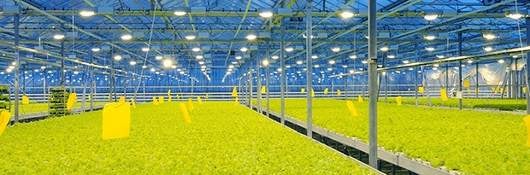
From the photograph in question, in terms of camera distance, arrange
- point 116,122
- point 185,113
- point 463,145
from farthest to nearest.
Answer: point 185,113 → point 463,145 → point 116,122

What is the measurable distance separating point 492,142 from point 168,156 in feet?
18.0

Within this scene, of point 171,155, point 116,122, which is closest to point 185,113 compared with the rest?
point 116,122

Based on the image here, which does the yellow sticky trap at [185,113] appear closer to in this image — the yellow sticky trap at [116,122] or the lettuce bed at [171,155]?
the lettuce bed at [171,155]

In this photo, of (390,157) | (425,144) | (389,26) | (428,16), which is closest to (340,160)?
(390,157)

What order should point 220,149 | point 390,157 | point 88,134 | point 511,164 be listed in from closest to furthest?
point 511,164 < point 390,157 < point 220,149 < point 88,134

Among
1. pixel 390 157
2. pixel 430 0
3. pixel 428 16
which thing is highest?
pixel 430 0

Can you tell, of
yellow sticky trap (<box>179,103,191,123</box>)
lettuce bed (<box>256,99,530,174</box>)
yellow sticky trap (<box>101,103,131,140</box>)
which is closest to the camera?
lettuce bed (<box>256,99,530,174</box>)

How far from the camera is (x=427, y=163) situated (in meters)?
6.96

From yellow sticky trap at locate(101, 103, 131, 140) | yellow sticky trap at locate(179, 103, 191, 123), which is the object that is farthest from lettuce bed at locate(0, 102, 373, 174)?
yellow sticky trap at locate(179, 103, 191, 123)

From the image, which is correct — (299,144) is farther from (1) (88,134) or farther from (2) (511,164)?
(1) (88,134)

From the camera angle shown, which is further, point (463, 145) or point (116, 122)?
point (463, 145)

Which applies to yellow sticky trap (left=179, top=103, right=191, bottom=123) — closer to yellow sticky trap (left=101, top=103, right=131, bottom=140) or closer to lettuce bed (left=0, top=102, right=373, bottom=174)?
lettuce bed (left=0, top=102, right=373, bottom=174)

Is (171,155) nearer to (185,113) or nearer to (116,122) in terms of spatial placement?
(116,122)

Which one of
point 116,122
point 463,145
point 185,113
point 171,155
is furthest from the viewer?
point 185,113
